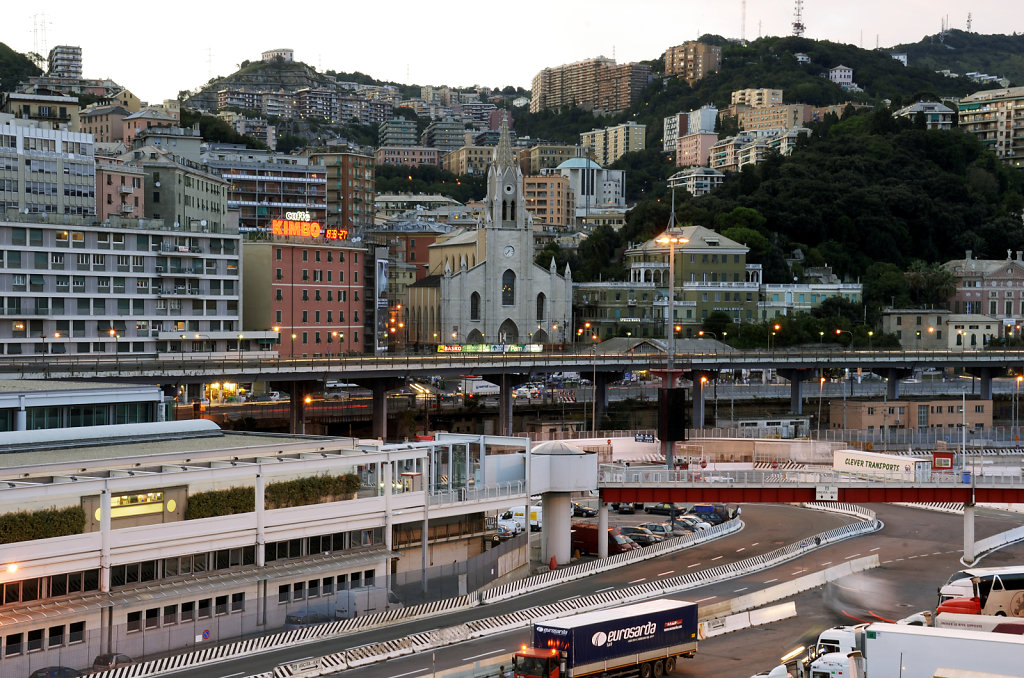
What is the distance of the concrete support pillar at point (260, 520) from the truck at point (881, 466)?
3211 centimetres

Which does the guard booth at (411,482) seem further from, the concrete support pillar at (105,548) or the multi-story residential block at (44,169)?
the multi-story residential block at (44,169)

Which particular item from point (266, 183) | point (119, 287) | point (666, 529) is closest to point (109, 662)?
point (666, 529)

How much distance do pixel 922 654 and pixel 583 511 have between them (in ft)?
131

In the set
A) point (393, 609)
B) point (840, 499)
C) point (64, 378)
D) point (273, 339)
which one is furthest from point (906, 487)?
point (273, 339)

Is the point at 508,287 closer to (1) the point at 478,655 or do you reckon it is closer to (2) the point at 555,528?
(2) the point at 555,528

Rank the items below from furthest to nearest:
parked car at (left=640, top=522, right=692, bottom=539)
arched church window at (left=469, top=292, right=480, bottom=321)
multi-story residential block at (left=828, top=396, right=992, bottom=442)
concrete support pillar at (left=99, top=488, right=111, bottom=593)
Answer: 1. arched church window at (left=469, top=292, right=480, bottom=321)
2. multi-story residential block at (left=828, top=396, right=992, bottom=442)
3. parked car at (left=640, top=522, right=692, bottom=539)
4. concrete support pillar at (left=99, top=488, right=111, bottom=593)

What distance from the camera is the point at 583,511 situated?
3086 inches

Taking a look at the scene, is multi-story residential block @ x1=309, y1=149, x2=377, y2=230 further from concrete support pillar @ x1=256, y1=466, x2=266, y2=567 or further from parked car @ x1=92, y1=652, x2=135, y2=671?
parked car @ x1=92, y1=652, x2=135, y2=671

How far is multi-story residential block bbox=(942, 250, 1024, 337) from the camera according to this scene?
175 metres

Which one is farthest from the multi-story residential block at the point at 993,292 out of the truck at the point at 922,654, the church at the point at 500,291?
the truck at the point at 922,654

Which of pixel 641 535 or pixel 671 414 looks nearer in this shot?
pixel 671 414

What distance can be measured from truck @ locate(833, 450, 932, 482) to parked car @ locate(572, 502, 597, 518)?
1479 centimetres

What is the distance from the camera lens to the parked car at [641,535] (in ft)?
227

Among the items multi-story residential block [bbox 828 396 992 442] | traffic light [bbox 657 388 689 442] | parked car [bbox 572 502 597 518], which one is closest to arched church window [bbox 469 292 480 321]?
multi-story residential block [bbox 828 396 992 442]
